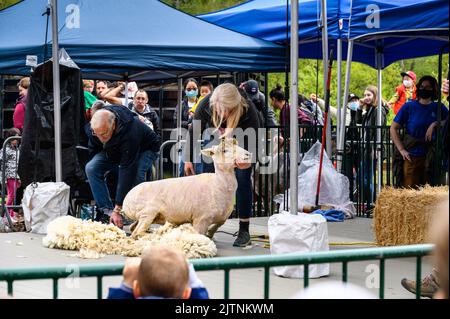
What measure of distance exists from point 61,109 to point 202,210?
2989mm

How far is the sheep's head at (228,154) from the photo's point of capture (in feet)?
30.1

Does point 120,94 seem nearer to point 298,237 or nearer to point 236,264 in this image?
point 298,237

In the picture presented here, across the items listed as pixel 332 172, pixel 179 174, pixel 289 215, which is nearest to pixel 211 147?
pixel 289 215

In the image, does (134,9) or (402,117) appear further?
(134,9)

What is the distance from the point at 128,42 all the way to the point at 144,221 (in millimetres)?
3061

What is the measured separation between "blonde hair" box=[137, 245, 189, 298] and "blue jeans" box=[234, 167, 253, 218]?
6077mm

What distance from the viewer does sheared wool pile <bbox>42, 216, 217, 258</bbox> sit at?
8.81 m

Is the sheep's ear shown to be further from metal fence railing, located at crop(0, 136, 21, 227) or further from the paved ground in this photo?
metal fence railing, located at crop(0, 136, 21, 227)

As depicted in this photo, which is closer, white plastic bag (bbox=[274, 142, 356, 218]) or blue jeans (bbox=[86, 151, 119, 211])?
blue jeans (bbox=[86, 151, 119, 211])

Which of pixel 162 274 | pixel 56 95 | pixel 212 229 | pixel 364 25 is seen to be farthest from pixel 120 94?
pixel 162 274

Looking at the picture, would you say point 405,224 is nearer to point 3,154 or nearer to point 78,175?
point 78,175

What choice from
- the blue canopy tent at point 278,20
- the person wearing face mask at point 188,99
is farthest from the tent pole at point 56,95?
the person wearing face mask at point 188,99

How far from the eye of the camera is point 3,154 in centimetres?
1178

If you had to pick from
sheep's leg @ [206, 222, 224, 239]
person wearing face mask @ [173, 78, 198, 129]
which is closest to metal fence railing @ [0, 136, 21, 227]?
sheep's leg @ [206, 222, 224, 239]
